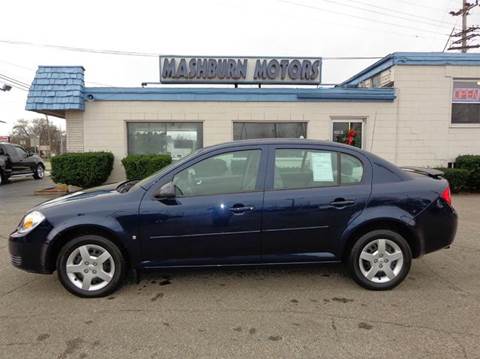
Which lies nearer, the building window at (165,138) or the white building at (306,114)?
the white building at (306,114)

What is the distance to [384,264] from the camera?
374 cm

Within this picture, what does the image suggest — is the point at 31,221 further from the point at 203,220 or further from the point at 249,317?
the point at 249,317

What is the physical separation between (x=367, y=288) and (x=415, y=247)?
71 centimetres

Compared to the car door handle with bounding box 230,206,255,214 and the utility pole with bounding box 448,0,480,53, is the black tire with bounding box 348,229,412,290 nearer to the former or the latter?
the car door handle with bounding box 230,206,255,214

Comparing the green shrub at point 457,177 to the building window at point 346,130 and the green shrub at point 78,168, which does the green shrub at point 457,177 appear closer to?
the building window at point 346,130

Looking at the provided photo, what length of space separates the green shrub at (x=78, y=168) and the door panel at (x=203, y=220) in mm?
7062

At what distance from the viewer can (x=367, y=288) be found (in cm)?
374

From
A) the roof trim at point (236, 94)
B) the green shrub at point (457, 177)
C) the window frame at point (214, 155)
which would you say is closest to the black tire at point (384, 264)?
the window frame at point (214, 155)

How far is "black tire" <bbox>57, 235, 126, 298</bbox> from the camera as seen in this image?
11.6ft

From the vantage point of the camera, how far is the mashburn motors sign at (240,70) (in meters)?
11.6

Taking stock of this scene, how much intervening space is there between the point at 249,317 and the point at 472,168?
385 inches

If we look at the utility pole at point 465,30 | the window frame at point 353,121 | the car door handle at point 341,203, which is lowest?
the car door handle at point 341,203

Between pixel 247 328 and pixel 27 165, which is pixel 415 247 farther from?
pixel 27 165

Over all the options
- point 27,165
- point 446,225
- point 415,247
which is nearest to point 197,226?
point 415,247
